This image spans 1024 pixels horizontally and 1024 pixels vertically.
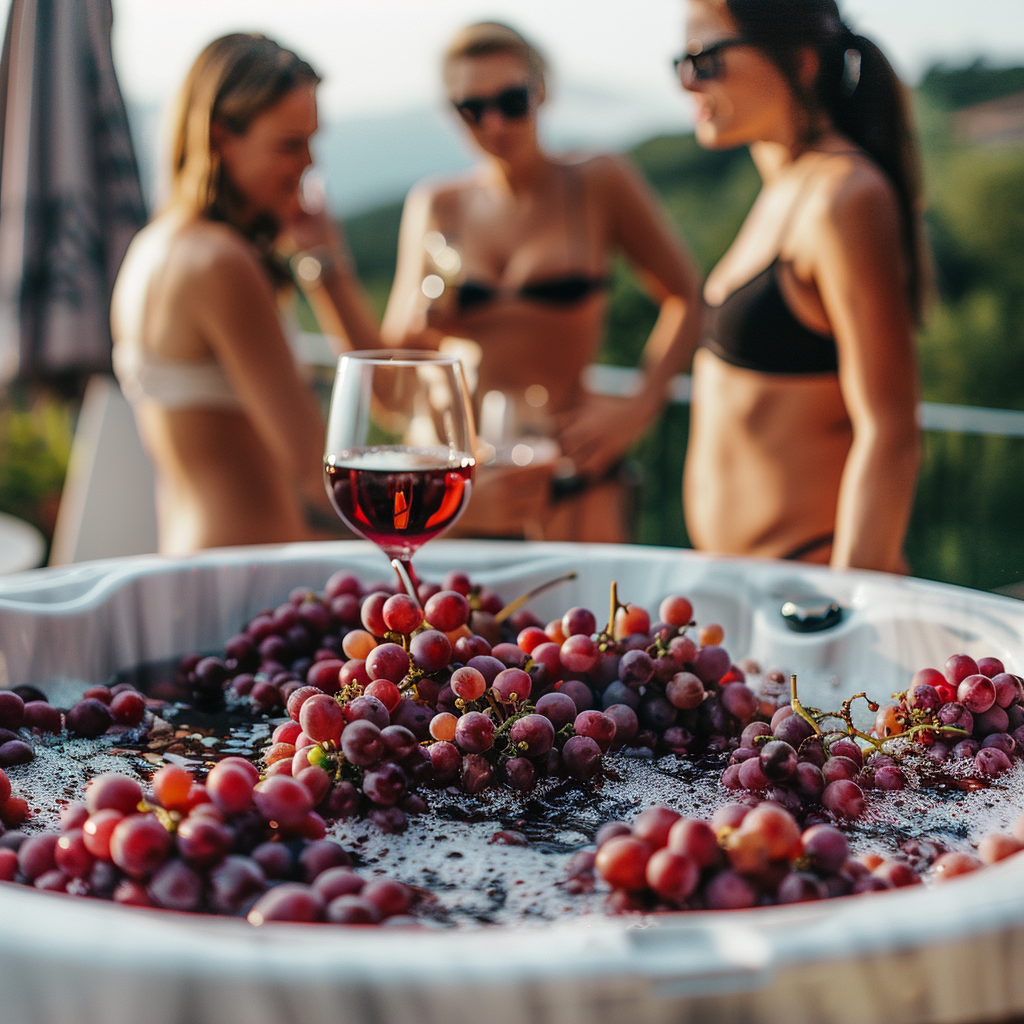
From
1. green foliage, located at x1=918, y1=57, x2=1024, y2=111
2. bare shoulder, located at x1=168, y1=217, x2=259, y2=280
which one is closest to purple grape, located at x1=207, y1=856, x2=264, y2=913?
bare shoulder, located at x1=168, y1=217, x2=259, y2=280

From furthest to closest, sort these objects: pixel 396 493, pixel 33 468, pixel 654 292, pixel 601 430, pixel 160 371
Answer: pixel 33 468
pixel 654 292
pixel 601 430
pixel 160 371
pixel 396 493

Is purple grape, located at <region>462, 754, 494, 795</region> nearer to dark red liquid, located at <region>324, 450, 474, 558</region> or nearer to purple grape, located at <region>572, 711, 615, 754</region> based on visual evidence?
purple grape, located at <region>572, 711, 615, 754</region>

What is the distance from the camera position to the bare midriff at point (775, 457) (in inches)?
63.9

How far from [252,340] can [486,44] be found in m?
0.88

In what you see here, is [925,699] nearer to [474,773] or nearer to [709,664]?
[709,664]

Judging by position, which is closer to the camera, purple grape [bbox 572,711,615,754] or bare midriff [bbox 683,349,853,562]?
purple grape [bbox 572,711,615,754]

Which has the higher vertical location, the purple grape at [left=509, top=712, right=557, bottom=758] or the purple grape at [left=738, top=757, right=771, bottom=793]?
the purple grape at [left=509, top=712, right=557, bottom=758]

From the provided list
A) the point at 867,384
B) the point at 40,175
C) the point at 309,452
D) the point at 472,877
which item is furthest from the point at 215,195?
the point at 472,877

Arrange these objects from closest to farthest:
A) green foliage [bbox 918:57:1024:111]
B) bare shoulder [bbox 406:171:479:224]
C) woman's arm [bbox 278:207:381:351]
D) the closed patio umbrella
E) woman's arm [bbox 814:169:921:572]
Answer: woman's arm [bbox 814:169:921:572] → woman's arm [bbox 278:207:381:351] → bare shoulder [bbox 406:171:479:224] → the closed patio umbrella → green foliage [bbox 918:57:1024:111]

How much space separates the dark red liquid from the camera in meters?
0.81

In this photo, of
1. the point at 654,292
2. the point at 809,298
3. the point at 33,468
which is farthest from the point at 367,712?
the point at 33,468

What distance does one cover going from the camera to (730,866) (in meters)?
0.48

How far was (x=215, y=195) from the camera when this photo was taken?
1.90m

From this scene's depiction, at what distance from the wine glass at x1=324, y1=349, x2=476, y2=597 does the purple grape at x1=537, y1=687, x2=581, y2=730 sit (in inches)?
8.3
